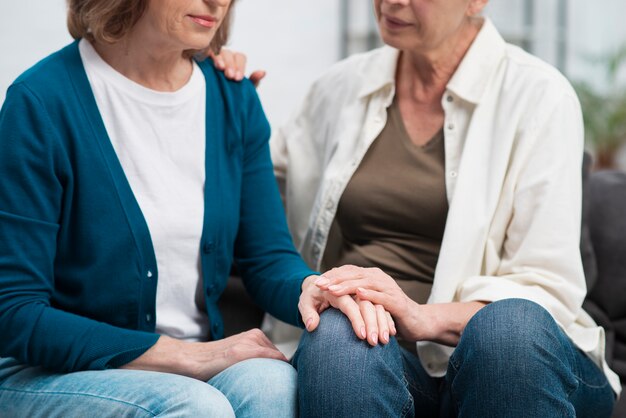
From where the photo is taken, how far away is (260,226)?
1.81 metres

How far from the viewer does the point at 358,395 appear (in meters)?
1.37

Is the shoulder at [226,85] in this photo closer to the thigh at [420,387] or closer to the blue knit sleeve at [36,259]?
the blue knit sleeve at [36,259]

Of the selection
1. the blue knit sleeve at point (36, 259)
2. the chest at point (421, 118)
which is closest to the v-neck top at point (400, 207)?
the chest at point (421, 118)

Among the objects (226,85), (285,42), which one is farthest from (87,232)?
(285,42)

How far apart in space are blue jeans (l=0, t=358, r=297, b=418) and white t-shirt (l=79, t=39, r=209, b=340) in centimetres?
23

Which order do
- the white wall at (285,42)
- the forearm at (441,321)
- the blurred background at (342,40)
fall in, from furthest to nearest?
the white wall at (285,42)
the blurred background at (342,40)
the forearm at (441,321)

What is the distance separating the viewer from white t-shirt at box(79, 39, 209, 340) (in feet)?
5.27

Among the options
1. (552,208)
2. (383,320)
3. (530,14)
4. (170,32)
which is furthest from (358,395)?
(530,14)

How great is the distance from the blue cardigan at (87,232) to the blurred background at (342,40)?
951mm

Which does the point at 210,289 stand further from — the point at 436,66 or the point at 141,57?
the point at 436,66

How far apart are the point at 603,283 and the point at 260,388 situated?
3.06 ft

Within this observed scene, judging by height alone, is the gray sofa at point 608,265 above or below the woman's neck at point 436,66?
A: below

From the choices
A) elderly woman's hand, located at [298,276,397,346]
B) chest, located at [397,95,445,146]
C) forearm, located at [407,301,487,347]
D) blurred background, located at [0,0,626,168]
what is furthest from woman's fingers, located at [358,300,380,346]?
blurred background, located at [0,0,626,168]

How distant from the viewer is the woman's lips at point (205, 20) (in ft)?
5.25
